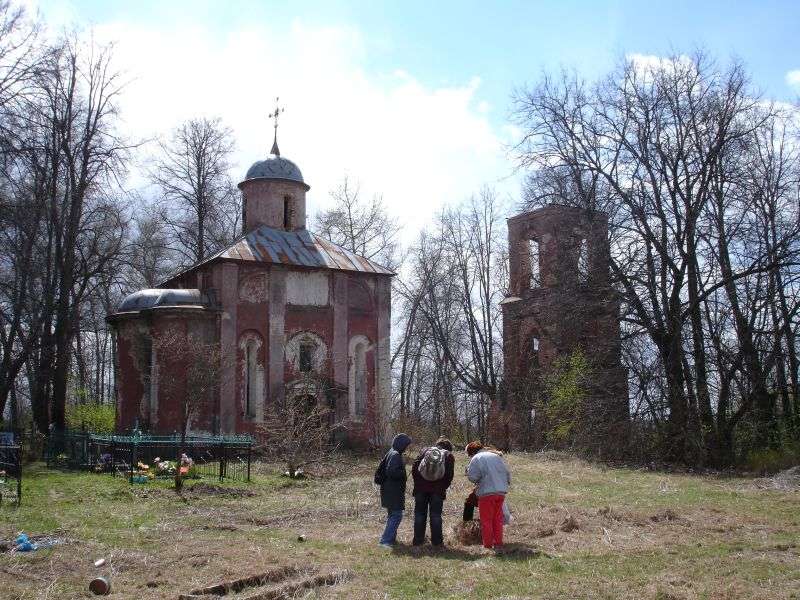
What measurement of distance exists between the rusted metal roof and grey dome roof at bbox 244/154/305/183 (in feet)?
6.54

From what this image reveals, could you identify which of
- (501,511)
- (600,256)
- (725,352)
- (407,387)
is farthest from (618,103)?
(407,387)

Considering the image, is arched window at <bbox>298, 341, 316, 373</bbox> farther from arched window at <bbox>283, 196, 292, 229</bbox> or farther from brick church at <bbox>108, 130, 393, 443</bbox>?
arched window at <bbox>283, 196, 292, 229</bbox>

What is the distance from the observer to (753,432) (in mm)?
23750

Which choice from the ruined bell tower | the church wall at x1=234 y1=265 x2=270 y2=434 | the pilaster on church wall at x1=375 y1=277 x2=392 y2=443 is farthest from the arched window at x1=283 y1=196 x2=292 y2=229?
the ruined bell tower

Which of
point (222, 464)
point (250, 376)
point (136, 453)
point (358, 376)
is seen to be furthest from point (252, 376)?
point (222, 464)

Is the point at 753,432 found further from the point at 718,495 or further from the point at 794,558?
the point at 794,558

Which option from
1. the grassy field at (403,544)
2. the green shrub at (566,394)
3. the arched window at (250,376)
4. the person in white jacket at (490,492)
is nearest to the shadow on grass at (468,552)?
the grassy field at (403,544)

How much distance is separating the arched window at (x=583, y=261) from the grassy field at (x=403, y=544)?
864cm

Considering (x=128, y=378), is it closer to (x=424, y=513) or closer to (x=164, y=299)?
(x=164, y=299)

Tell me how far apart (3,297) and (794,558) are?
26.8 m

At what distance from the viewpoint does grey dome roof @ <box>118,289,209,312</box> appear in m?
28.4

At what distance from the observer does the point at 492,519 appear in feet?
36.0

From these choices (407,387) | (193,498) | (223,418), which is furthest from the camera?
(407,387)

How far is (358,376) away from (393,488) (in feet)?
64.0
